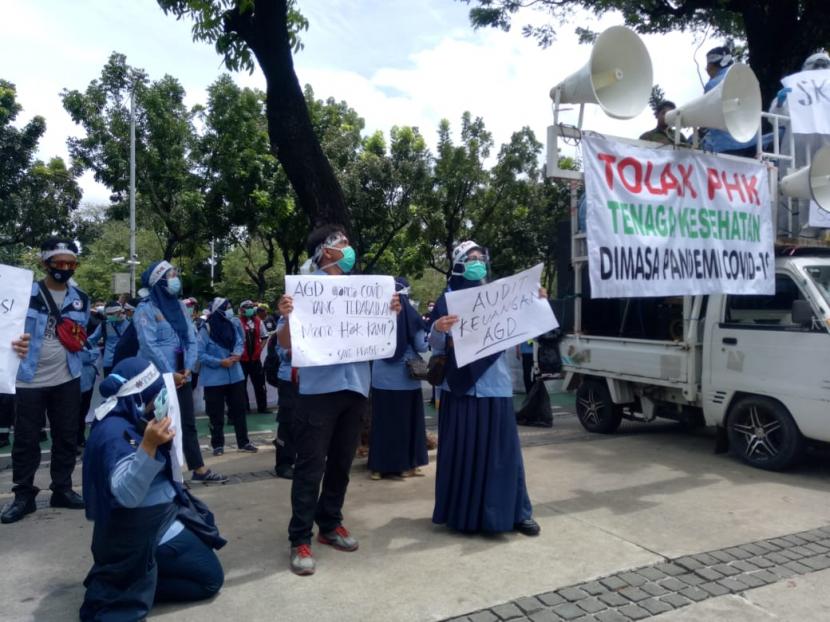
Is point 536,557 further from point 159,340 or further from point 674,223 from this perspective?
point 159,340

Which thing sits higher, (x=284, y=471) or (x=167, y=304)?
(x=167, y=304)

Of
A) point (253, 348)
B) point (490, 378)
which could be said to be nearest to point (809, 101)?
point (490, 378)

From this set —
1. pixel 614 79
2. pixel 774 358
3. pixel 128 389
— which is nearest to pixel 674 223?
pixel 614 79

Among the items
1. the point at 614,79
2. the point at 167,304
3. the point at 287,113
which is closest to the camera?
the point at 614,79

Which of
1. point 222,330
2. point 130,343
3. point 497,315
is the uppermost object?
point 497,315

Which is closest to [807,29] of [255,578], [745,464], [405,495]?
[745,464]

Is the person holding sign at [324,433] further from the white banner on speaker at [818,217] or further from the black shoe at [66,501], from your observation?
the white banner on speaker at [818,217]

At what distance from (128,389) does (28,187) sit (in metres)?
18.9

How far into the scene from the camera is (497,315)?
453 cm

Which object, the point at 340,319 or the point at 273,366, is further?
the point at 273,366

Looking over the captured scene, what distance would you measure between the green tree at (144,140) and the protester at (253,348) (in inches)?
332

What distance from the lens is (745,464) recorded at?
657 cm

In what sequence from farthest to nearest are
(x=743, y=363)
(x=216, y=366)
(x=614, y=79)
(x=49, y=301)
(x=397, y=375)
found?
(x=216, y=366)
(x=743, y=363)
(x=397, y=375)
(x=614, y=79)
(x=49, y=301)

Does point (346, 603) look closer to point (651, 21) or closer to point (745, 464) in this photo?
point (745, 464)
